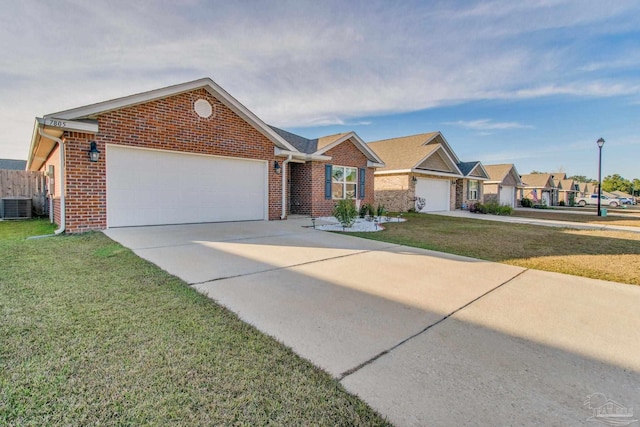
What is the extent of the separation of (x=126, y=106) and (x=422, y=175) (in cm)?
1684

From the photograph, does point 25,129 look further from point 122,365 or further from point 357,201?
point 122,365

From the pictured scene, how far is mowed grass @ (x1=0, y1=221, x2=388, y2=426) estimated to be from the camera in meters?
1.72

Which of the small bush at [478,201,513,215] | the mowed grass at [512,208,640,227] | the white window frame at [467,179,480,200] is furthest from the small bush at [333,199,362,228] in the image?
the white window frame at [467,179,480,200]

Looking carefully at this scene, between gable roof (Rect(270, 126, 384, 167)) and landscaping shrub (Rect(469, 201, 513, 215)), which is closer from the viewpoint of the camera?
gable roof (Rect(270, 126, 384, 167))

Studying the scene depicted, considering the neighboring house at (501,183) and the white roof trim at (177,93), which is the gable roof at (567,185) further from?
the white roof trim at (177,93)

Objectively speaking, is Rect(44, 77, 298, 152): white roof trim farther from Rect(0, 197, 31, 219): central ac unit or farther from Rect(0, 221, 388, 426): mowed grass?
Rect(0, 197, 31, 219): central ac unit

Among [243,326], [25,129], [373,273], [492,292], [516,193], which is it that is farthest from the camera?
[516,193]

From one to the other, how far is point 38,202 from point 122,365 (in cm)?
1619

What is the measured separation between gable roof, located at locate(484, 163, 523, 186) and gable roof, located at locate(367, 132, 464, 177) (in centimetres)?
765

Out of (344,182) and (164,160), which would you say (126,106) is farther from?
(344,182)

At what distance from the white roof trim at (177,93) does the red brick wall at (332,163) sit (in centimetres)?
222

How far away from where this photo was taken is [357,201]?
1473cm

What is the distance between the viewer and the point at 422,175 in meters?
19.8

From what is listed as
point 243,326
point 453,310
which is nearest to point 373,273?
point 453,310
